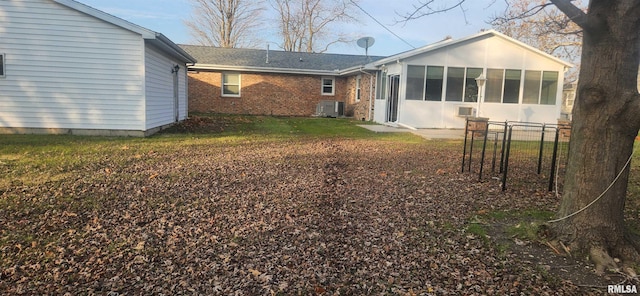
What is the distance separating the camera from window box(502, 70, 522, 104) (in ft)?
54.3

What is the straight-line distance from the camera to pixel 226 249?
4.00 metres

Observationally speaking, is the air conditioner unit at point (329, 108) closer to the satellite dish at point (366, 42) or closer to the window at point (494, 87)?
the satellite dish at point (366, 42)

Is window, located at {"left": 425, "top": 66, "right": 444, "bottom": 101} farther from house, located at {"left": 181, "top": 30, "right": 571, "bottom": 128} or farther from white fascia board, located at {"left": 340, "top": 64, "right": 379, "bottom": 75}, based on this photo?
white fascia board, located at {"left": 340, "top": 64, "right": 379, "bottom": 75}

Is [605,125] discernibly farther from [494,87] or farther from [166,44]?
[494,87]

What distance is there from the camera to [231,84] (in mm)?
23859

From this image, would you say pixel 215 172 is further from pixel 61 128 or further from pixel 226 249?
pixel 61 128

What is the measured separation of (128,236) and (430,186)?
4.27 meters

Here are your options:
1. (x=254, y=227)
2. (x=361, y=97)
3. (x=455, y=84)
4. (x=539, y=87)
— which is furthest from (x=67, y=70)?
(x=539, y=87)

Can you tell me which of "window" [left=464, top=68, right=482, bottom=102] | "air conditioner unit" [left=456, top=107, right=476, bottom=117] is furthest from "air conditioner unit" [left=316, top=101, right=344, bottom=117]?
"window" [left=464, top=68, right=482, bottom=102]

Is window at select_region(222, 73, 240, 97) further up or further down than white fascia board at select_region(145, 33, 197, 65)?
further down

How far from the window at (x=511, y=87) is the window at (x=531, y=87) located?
0.30 meters

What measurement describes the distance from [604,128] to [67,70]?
1173 cm

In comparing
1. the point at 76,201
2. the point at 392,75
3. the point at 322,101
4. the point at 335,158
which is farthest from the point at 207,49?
the point at 76,201

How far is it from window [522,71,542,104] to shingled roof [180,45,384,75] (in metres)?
8.16
